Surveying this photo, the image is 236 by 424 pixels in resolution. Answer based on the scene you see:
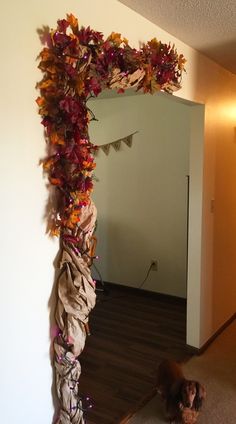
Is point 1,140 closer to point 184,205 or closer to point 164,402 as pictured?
point 164,402

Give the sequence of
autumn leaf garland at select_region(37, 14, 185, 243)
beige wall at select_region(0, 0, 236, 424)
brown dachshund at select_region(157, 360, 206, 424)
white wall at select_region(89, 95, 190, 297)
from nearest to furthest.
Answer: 1. beige wall at select_region(0, 0, 236, 424)
2. autumn leaf garland at select_region(37, 14, 185, 243)
3. brown dachshund at select_region(157, 360, 206, 424)
4. white wall at select_region(89, 95, 190, 297)

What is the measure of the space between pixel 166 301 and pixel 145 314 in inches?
18.1

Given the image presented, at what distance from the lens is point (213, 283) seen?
3.25 metres

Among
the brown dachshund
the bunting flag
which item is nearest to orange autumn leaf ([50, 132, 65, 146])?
the brown dachshund

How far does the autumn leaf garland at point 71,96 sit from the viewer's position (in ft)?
5.02

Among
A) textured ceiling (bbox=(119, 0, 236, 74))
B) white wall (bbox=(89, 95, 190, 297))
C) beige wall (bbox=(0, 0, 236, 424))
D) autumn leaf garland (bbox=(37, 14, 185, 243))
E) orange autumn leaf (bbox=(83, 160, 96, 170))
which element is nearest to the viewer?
beige wall (bbox=(0, 0, 236, 424))

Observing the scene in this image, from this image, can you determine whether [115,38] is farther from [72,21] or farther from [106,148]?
[106,148]

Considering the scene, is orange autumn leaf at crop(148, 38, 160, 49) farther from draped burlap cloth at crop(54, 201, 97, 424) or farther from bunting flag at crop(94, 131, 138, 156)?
bunting flag at crop(94, 131, 138, 156)

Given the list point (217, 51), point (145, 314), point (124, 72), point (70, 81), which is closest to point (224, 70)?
point (217, 51)

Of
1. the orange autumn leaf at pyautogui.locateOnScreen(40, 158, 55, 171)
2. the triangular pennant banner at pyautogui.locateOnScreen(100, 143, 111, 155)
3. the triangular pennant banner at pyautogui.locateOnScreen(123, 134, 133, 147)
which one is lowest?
the orange autumn leaf at pyautogui.locateOnScreen(40, 158, 55, 171)

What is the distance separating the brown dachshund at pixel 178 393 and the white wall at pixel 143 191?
1904mm

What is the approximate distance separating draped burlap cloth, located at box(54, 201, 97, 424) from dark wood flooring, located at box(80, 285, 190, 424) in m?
0.66

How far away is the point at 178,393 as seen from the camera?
2.21 metres

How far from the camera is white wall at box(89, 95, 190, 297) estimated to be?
163 inches
